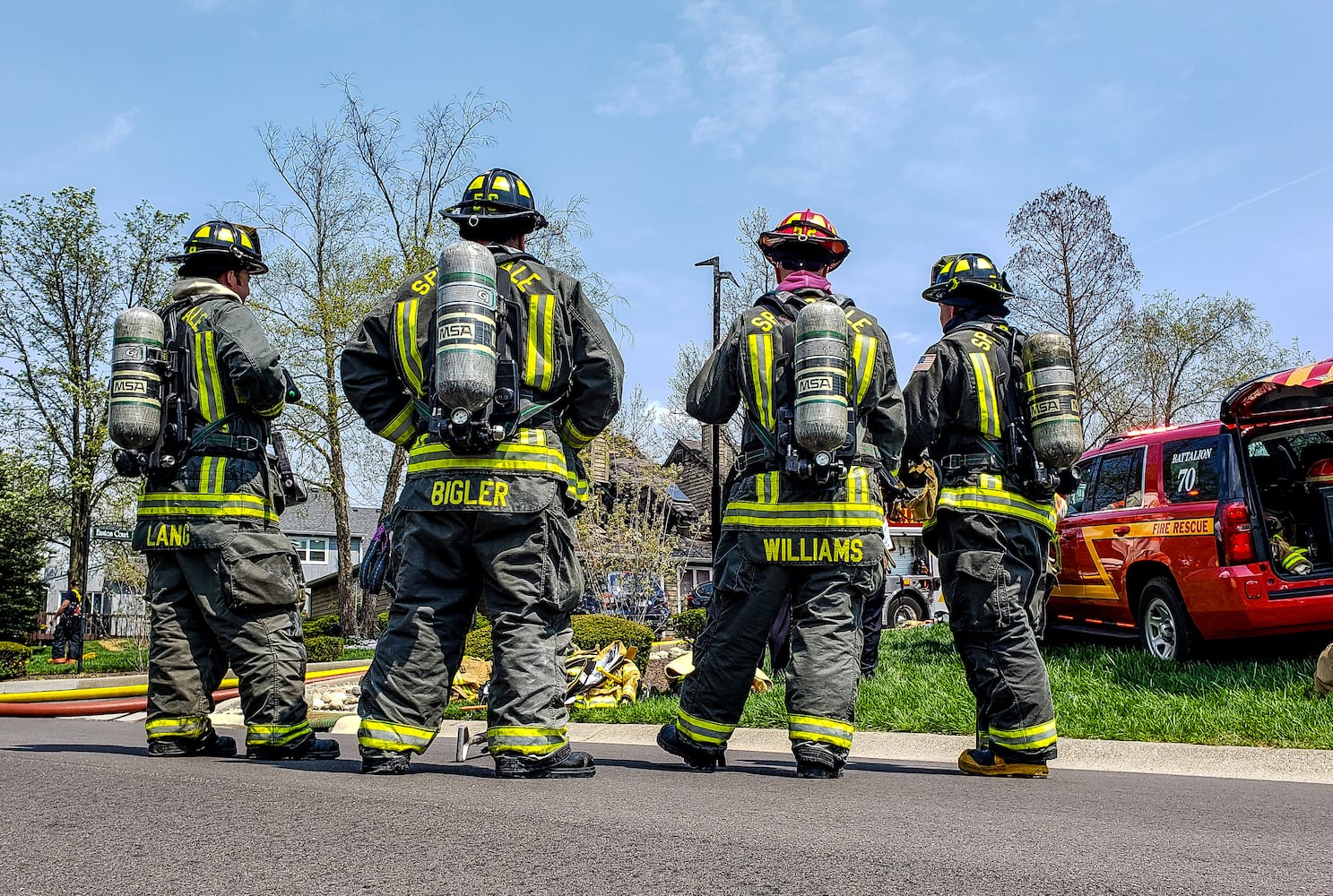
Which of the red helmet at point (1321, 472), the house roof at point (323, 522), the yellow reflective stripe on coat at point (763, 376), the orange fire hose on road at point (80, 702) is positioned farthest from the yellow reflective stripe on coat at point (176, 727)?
the house roof at point (323, 522)

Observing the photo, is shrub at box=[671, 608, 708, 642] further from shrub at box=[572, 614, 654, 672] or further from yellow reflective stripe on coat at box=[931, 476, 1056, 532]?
yellow reflective stripe on coat at box=[931, 476, 1056, 532]

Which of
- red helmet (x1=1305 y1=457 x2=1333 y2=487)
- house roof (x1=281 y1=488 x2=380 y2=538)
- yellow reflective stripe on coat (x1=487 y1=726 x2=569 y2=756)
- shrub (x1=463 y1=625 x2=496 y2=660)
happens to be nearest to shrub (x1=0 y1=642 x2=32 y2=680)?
shrub (x1=463 y1=625 x2=496 y2=660)

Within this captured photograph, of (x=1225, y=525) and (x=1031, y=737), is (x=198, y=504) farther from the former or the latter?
(x=1225, y=525)

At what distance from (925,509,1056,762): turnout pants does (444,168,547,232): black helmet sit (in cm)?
243

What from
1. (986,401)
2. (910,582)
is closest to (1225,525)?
(986,401)

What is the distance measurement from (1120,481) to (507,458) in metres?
6.55

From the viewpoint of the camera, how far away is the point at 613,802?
122 inches

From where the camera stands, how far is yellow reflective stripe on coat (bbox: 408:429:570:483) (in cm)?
404

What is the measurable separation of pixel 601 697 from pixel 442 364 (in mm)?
5196

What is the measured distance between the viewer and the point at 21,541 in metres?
31.4

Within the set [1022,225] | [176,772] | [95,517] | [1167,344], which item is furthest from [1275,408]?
[95,517]

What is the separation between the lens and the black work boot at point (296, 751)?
4.70 m

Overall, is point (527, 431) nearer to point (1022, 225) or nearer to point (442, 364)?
point (442, 364)

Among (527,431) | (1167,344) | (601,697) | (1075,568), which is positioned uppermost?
(1167,344)
